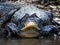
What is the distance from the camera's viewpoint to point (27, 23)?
9820mm

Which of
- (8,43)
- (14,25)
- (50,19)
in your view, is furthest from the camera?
(50,19)

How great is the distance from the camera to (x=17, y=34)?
9.91 meters

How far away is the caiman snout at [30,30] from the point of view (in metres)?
9.64

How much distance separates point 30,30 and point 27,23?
282 mm

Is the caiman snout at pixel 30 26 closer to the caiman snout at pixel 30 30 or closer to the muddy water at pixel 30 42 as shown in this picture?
the caiman snout at pixel 30 30

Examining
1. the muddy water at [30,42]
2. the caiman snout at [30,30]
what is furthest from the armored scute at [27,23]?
the muddy water at [30,42]

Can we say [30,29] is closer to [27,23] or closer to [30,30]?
[30,30]

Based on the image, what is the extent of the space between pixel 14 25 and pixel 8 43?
1495 millimetres

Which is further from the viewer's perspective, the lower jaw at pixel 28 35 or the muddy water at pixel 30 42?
the lower jaw at pixel 28 35

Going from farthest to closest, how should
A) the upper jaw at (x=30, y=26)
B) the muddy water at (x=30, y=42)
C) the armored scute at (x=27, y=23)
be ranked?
the armored scute at (x=27, y=23) < the upper jaw at (x=30, y=26) < the muddy water at (x=30, y=42)

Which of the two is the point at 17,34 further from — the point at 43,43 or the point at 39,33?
the point at 43,43

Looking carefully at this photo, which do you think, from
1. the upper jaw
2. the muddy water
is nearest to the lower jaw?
the upper jaw

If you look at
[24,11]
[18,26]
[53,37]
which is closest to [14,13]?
[24,11]

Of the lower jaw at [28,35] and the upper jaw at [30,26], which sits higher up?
the upper jaw at [30,26]
